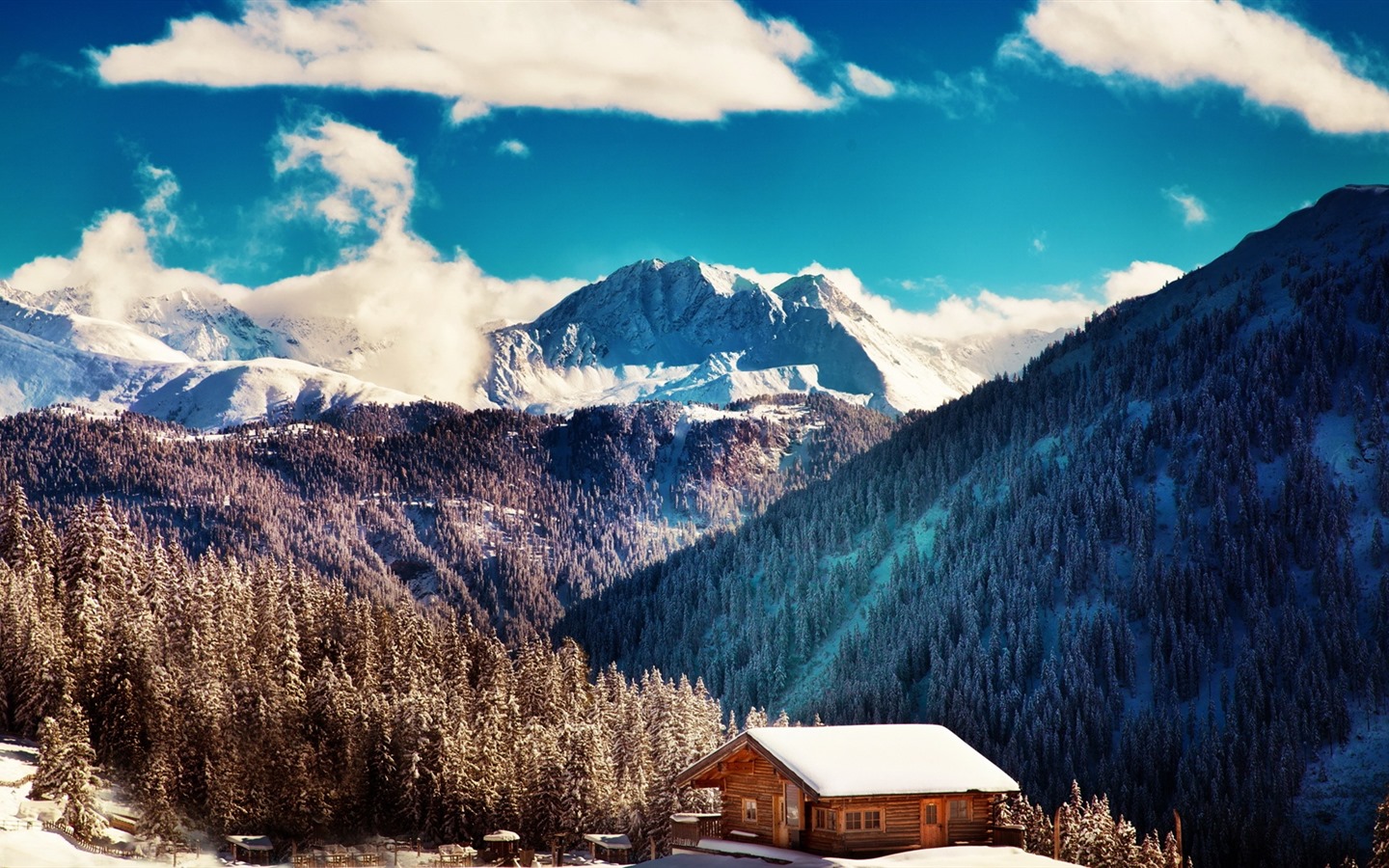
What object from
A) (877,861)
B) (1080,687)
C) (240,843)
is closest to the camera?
(877,861)

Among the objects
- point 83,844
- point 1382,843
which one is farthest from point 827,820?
point 83,844

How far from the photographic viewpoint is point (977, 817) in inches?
2329

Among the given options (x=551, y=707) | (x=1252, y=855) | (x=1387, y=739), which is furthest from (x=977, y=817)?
(x=1387, y=739)

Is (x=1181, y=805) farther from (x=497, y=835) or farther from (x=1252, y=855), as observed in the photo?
(x=497, y=835)

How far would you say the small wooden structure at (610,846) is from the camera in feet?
275

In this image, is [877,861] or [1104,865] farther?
[1104,865]

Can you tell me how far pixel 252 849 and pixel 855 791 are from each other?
4688 cm

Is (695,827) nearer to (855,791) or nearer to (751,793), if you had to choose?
(751,793)

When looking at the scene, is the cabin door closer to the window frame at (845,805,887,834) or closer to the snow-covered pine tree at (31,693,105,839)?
the window frame at (845,805,887,834)

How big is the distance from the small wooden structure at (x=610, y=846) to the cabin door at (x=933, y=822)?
92.9 feet

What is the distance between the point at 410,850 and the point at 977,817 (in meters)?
45.9

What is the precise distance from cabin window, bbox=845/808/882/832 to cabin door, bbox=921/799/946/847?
205 centimetres

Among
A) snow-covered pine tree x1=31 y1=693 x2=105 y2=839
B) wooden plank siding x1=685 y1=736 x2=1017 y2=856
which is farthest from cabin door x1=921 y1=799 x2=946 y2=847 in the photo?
snow-covered pine tree x1=31 y1=693 x2=105 y2=839

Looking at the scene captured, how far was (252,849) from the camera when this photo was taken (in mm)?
86500
